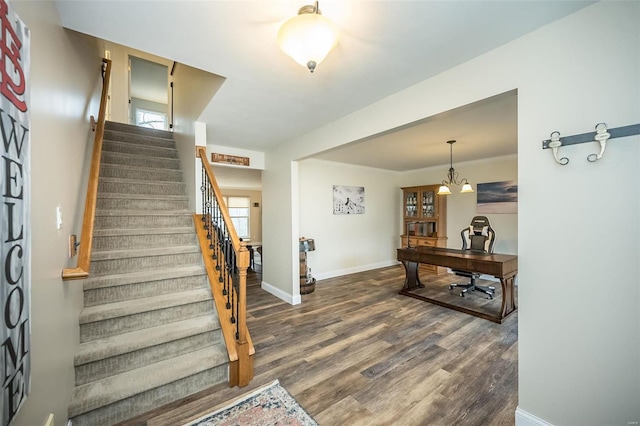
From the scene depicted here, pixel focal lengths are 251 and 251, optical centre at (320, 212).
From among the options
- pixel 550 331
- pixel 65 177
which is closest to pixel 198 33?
pixel 65 177

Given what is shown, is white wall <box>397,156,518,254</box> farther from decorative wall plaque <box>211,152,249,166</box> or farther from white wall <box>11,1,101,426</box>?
white wall <box>11,1,101,426</box>

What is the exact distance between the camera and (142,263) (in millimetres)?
2545

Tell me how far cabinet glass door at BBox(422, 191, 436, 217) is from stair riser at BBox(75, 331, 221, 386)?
523cm

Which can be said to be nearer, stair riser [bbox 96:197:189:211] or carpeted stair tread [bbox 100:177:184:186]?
stair riser [bbox 96:197:189:211]

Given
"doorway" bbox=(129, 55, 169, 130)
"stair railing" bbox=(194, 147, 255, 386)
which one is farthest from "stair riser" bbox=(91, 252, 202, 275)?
"doorway" bbox=(129, 55, 169, 130)

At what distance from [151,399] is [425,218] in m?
5.75

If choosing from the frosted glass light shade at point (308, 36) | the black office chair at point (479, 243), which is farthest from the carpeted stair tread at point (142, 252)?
the black office chair at point (479, 243)

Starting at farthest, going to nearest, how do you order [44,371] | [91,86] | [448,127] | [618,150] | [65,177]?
1. [448,127]
2. [91,86]
3. [65,177]
4. [618,150]
5. [44,371]

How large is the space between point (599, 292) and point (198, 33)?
2.71 meters

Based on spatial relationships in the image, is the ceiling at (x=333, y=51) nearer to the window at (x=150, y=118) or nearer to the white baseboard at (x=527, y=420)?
the white baseboard at (x=527, y=420)

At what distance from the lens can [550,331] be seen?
1.48 m

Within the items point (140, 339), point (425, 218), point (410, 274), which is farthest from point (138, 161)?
point (425, 218)

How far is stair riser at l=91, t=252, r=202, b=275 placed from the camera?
93.7 inches

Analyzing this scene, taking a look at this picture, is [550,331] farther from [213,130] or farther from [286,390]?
[213,130]
